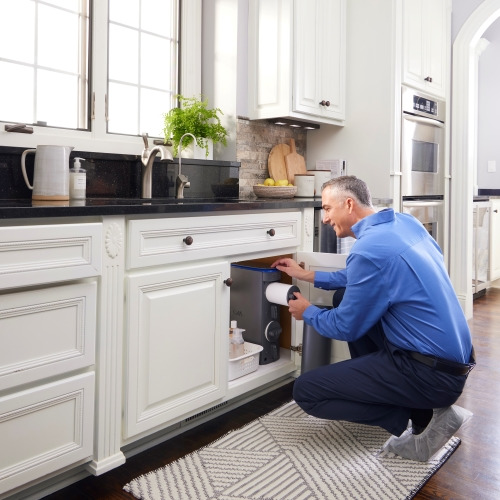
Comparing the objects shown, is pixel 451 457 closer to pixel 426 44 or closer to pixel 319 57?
pixel 319 57

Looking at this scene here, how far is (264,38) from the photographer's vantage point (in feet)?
10.1

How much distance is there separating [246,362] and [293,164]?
5.04 ft

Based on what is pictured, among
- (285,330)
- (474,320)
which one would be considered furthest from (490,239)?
(285,330)

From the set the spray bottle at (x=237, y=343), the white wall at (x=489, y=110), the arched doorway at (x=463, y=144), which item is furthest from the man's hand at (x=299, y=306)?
the white wall at (x=489, y=110)

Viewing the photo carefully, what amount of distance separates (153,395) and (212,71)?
1.98 metres

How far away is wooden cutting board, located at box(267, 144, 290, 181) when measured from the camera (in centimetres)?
336

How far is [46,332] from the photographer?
1.57 meters

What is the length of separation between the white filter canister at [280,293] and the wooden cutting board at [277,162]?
3.54 ft

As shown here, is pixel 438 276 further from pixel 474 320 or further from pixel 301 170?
pixel 474 320

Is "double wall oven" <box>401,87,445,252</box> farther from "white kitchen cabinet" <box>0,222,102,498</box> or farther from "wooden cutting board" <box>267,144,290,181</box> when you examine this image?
"white kitchen cabinet" <box>0,222,102,498</box>

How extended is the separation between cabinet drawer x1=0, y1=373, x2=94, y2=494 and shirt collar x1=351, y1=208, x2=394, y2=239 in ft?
3.43

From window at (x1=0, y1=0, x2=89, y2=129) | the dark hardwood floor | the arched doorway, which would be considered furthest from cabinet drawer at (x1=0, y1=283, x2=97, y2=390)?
the arched doorway

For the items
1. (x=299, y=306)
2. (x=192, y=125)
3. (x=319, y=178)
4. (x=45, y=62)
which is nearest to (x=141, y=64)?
(x=192, y=125)

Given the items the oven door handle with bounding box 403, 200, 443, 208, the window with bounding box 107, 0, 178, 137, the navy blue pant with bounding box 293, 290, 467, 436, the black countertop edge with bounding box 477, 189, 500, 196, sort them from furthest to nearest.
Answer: the black countertop edge with bounding box 477, 189, 500, 196 < the oven door handle with bounding box 403, 200, 443, 208 < the window with bounding box 107, 0, 178, 137 < the navy blue pant with bounding box 293, 290, 467, 436
